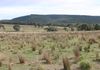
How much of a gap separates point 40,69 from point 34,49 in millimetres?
10275

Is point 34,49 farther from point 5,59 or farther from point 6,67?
point 6,67

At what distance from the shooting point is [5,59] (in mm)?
19875

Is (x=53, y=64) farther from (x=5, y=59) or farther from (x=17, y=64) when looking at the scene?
(x=5, y=59)

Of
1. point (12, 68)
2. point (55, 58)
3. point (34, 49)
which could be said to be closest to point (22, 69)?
point (12, 68)

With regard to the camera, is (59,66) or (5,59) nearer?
(59,66)

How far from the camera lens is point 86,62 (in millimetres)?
15273

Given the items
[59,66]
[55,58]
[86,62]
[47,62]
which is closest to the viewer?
[86,62]

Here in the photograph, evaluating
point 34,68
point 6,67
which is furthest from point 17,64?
point 34,68

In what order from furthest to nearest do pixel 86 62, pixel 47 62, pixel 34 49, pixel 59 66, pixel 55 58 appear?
pixel 34 49
pixel 55 58
pixel 47 62
pixel 59 66
pixel 86 62

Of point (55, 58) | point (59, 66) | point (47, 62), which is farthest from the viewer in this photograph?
point (55, 58)

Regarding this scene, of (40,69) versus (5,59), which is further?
(5,59)

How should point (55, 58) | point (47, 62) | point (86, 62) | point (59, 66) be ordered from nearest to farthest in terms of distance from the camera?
point (86, 62), point (59, 66), point (47, 62), point (55, 58)

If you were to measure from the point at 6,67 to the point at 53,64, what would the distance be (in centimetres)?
249

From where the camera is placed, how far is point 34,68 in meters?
16.1
